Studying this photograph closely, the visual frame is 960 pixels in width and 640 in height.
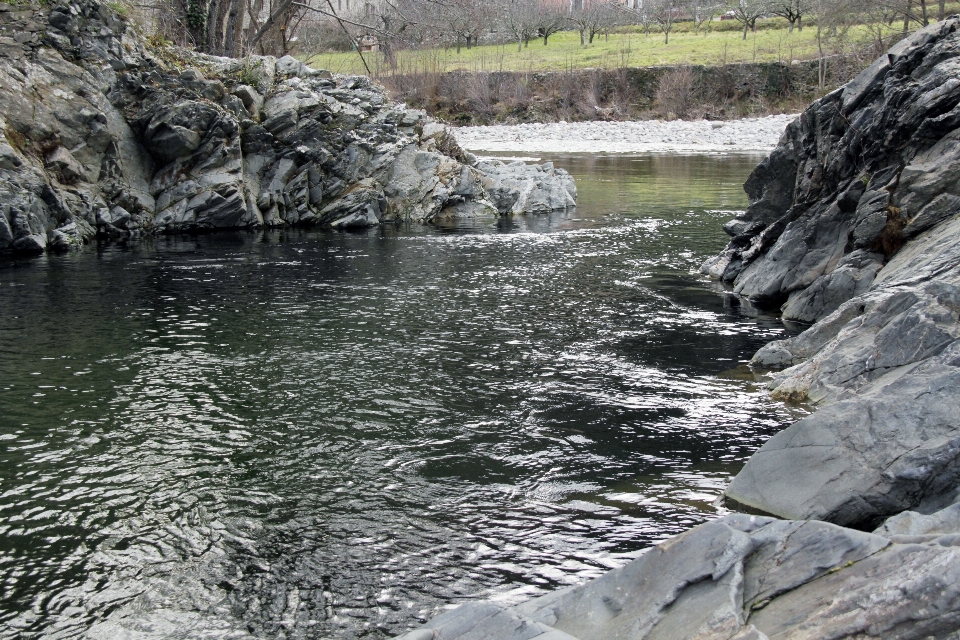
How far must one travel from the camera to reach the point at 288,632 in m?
6.14

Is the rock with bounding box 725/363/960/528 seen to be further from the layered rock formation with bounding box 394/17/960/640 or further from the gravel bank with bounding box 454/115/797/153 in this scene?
the gravel bank with bounding box 454/115/797/153

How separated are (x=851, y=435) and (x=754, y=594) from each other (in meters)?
3.39

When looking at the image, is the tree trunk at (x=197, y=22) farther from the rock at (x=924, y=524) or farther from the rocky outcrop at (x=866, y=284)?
the rock at (x=924, y=524)

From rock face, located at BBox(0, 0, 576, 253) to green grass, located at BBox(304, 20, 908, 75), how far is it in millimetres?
45272

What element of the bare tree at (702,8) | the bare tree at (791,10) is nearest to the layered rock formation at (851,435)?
the bare tree at (791,10)

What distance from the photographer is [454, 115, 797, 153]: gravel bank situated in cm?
5947

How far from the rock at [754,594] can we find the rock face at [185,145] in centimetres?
2006

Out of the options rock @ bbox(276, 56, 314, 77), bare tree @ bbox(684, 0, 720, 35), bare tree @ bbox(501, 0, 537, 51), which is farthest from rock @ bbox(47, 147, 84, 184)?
bare tree @ bbox(684, 0, 720, 35)

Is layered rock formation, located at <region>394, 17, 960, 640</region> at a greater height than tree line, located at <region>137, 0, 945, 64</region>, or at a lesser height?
lesser

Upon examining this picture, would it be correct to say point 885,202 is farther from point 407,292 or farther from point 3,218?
point 3,218

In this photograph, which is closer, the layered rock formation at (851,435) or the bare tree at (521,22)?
the layered rock formation at (851,435)

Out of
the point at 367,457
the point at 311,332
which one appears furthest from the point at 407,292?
the point at 367,457

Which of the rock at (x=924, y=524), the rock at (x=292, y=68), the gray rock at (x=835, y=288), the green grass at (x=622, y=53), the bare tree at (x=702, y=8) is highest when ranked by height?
the bare tree at (x=702, y=8)

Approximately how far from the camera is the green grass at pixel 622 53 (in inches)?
3214
